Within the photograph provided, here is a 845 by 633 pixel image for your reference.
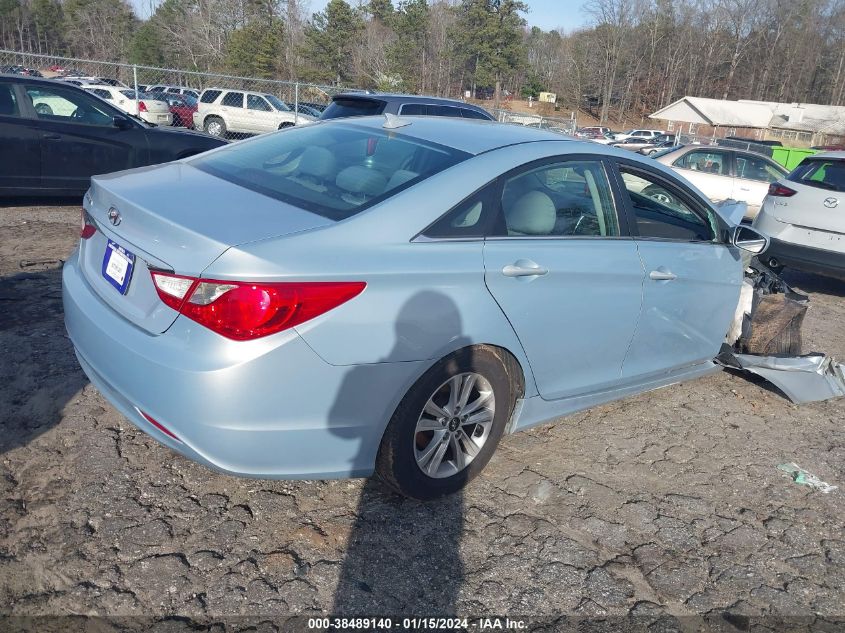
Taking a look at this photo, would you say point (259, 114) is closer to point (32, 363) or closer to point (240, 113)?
Result: point (240, 113)

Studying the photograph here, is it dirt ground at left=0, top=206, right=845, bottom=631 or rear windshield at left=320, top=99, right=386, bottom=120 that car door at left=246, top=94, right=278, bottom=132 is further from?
dirt ground at left=0, top=206, right=845, bottom=631

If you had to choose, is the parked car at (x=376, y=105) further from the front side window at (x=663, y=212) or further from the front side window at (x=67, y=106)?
the front side window at (x=663, y=212)

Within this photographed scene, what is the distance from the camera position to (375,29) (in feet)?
229

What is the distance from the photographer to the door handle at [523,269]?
2857 mm

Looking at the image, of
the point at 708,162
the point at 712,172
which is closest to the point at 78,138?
the point at 708,162

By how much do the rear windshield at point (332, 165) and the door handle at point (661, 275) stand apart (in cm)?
126

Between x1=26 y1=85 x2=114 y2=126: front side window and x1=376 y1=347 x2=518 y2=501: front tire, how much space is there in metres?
7.15

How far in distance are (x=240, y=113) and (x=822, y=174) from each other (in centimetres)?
1932

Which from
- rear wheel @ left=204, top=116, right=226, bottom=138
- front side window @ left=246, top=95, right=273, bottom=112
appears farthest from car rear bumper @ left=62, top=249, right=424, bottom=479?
rear wheel @ left=204, top=116, right=226, bottom=138

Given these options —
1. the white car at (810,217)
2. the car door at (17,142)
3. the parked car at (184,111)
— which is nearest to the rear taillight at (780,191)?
the white car at (810,217)

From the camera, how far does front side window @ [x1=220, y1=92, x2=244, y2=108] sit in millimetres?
22625

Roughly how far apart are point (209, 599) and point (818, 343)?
5.60 metres

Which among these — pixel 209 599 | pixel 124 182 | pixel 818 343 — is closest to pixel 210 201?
pixel 124 182

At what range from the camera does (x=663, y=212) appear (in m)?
4.19
